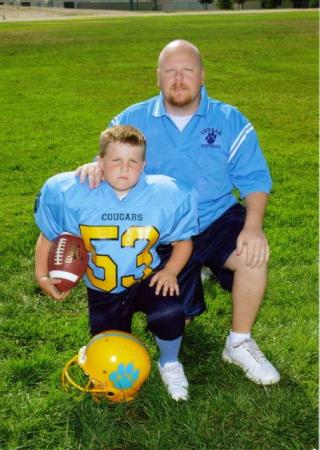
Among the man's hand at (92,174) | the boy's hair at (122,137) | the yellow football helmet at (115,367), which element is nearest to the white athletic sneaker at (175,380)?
the yellow football helmet at (115,367)

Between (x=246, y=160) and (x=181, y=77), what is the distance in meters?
0.60

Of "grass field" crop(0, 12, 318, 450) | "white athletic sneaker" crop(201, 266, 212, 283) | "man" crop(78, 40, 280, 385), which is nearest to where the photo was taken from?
"grass field" crop(0, 12, 318, 450)

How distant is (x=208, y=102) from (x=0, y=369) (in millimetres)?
1978

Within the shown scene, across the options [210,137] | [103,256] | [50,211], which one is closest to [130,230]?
[103,256]

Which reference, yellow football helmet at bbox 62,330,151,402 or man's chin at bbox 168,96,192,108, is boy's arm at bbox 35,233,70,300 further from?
man's chin at bbox 168,96,192,108

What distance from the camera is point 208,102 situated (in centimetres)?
362

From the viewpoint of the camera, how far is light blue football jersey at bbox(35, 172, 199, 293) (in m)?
3.19

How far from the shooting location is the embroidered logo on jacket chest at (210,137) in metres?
3.53

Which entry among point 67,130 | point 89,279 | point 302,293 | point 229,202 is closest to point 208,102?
point 229,202

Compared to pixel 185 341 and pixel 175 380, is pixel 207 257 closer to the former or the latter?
pixel 185 341

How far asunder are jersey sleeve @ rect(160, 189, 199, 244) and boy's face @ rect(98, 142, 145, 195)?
300mm

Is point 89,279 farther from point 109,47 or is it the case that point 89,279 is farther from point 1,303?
point 109,47

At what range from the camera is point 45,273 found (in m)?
3.23

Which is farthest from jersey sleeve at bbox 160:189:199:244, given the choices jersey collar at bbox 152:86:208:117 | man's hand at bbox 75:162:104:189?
jersey collar at bbox 152:86:208:117
